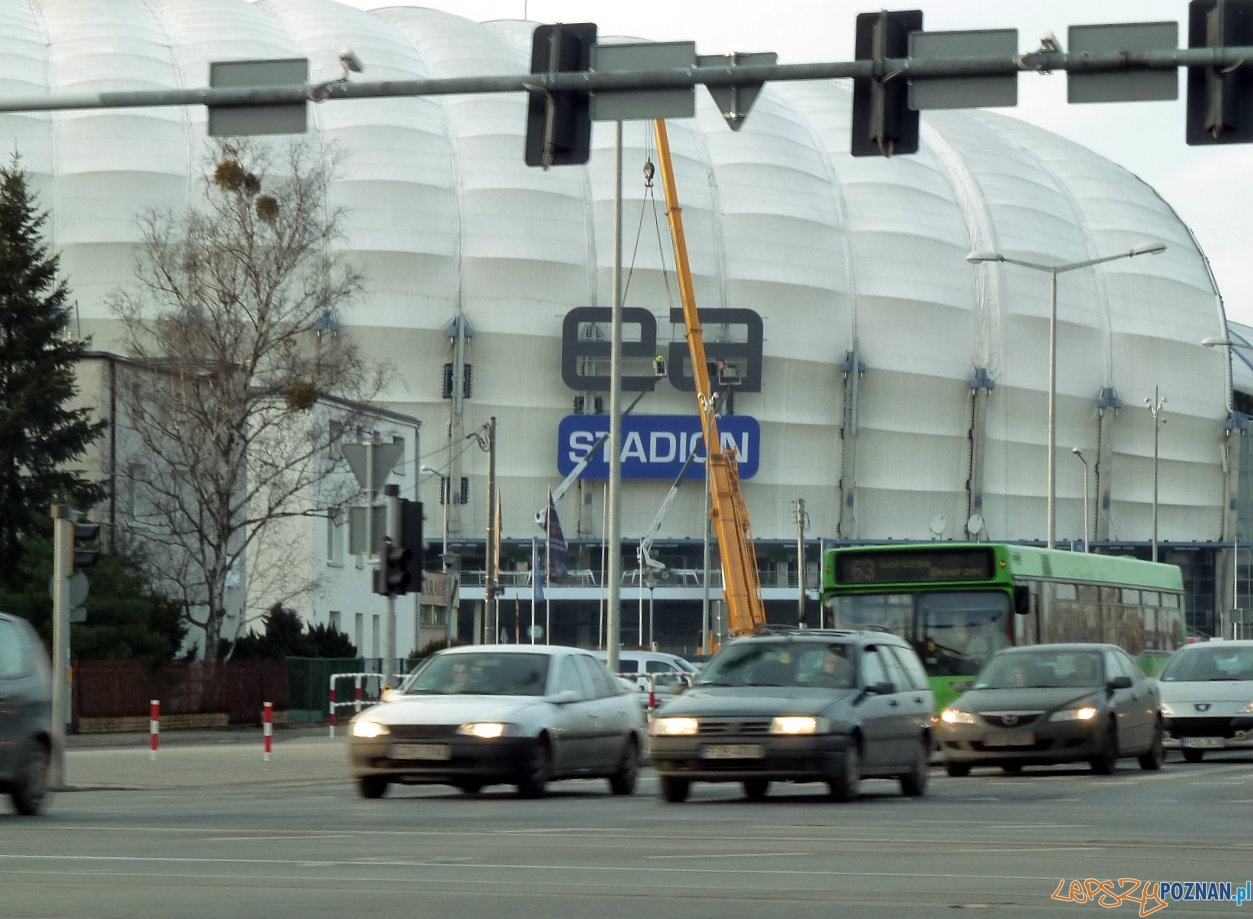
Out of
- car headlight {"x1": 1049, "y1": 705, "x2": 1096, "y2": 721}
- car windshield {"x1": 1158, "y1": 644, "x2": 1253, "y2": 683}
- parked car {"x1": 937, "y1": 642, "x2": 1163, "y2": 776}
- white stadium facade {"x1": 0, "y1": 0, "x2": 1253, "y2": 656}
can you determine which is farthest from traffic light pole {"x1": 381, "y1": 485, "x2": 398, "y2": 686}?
white stadium facade {"x1": 0, "y1": 0, "x2": 1253, "y2": 656}

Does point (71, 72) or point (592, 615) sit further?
point (592, 615)

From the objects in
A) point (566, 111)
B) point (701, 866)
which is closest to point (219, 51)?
point (566, 111)

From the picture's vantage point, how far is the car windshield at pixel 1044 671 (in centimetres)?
2567

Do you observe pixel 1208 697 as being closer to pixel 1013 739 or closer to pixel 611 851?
pixel 1013 739

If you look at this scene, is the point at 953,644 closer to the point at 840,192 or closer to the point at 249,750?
the point at 249,750

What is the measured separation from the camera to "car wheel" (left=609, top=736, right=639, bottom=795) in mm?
21750

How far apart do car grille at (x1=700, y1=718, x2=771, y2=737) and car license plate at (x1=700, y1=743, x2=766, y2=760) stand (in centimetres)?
10

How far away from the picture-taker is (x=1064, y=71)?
1677 centimetres

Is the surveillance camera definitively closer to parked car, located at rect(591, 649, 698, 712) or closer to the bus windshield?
the bus windshield

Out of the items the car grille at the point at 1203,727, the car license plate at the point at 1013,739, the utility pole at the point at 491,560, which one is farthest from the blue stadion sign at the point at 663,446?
the car license plate at the point at 1013,739

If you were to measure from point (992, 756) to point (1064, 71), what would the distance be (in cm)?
1020

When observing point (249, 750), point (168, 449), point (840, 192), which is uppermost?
point (840, 192)

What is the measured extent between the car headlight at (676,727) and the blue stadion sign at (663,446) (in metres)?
75.4

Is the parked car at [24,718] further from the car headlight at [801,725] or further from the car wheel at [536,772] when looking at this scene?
the car headlight at [801,725]
